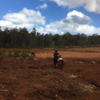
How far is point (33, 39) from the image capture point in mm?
67375

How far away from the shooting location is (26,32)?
62062mm

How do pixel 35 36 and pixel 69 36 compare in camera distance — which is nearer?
pixel 35 36

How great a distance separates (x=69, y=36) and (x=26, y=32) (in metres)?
35.3

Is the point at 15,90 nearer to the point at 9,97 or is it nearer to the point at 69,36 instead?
the point at 9,97

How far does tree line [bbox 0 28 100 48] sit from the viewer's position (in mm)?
54678

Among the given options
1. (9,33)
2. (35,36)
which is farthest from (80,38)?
(9,33)

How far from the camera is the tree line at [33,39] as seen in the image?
54678 millimetres

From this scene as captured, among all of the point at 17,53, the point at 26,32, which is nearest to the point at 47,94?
the point at 17,53

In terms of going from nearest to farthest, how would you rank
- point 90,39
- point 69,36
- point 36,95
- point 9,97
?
1. point 9,97
2. point 36,95
3. point 69,36
4. point 90,39

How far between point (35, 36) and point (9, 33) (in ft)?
55.6

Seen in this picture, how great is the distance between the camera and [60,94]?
12.6ft

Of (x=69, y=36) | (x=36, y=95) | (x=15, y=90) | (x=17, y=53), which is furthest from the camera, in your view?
(x=69, y=36)

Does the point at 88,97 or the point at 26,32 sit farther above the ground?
the point at 26,32

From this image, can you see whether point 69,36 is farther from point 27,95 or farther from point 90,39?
point 27,95
